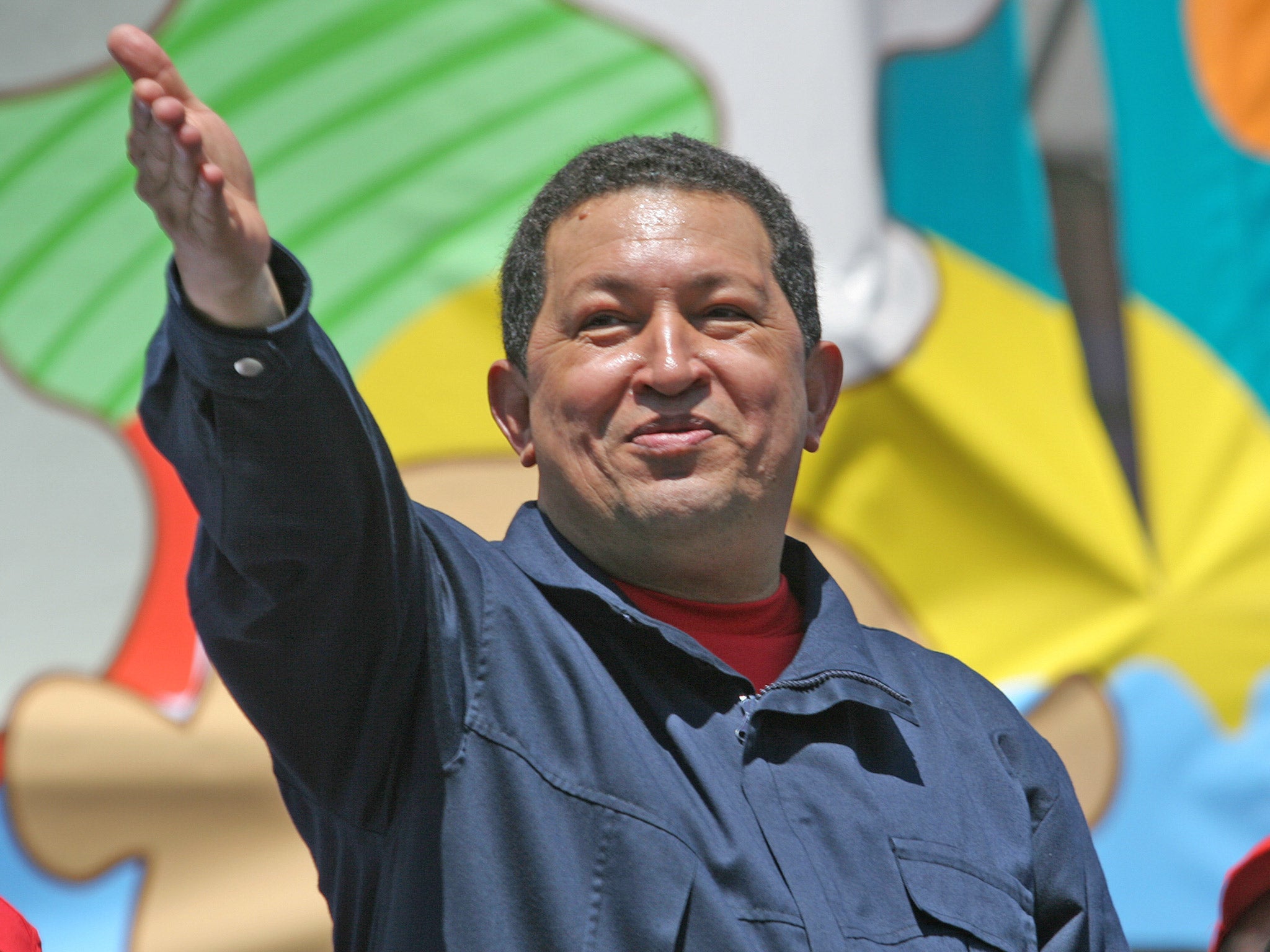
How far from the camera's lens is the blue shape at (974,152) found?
6.63ft

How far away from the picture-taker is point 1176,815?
6.13 feet

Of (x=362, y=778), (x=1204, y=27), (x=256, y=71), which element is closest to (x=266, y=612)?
(x=362, y=778)

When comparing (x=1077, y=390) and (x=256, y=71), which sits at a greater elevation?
(x=256, y=71)

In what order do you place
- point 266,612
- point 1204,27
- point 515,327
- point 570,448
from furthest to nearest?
point 1204,27
point 515,327
point 570,448
point 266,612

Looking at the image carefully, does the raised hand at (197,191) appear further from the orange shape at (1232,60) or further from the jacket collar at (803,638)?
the orange shape at (1232,60)

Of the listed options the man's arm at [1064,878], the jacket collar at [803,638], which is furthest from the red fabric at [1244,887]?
the jacket collar at [803,638]

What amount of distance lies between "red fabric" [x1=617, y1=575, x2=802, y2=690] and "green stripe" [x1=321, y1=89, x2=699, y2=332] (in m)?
1.03

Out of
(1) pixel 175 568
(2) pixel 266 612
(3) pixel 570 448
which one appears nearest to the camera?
(2) pixel 266 612

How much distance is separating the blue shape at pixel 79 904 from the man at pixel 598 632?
866 millimetres

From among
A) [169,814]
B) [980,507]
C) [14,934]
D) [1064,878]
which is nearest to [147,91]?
[14,934]

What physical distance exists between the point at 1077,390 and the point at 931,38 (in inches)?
23.2

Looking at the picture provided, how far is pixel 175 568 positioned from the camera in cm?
180

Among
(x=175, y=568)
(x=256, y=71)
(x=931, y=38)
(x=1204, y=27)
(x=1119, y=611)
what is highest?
(x=1204, y=27)

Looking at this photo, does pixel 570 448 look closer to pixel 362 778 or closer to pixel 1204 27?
pixel 362 778
